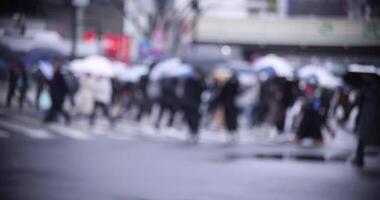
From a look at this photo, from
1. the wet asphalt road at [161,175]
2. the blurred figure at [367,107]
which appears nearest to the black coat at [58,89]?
the wet asphalt road at [161,175]

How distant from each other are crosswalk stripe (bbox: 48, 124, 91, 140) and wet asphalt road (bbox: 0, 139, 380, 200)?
1571 mm

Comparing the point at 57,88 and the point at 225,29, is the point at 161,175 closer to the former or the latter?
the point at 57,88

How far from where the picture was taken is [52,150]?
12.0 metres

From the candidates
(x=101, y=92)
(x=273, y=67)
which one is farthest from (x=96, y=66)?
(x=273, y=67)

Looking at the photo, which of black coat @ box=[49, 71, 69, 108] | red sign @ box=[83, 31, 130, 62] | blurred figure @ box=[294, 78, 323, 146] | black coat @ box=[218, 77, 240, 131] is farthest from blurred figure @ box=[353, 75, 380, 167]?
red sign @ box=[83, 31, 130, 62]

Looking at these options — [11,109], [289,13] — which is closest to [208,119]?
[11,109]

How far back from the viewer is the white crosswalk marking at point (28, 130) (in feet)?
48.5

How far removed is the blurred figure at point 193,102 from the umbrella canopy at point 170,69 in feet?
4.47

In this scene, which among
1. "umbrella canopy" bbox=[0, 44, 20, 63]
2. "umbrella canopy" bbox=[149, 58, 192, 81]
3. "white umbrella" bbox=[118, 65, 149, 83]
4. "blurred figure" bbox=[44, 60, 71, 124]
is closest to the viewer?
"blurred figure" bbox=[44, 60, 71, 124]

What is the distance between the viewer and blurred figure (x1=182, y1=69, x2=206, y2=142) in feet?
50.5

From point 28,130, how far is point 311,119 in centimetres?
704

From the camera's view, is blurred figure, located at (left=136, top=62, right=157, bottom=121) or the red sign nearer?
blurred figure, located at (left=136, top=62, right=157, bottom=121)

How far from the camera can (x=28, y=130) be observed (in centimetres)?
1606

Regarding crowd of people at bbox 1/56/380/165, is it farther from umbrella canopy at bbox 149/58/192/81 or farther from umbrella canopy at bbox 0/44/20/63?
umbrella canopy at bbox 0/44/20/63
